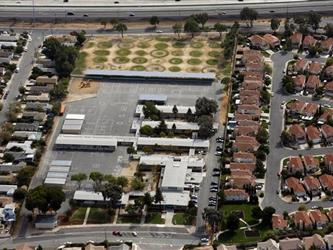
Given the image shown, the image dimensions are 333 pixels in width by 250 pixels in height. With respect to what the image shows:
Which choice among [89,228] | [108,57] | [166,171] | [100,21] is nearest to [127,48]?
[108,57]

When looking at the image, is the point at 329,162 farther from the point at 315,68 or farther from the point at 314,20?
the point at 314,20

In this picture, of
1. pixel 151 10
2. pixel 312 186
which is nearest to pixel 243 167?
pixel 312 186

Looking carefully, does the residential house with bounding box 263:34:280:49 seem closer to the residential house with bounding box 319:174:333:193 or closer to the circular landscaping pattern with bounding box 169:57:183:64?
the circular landscaping pattern with bounding box 169:57:183:64

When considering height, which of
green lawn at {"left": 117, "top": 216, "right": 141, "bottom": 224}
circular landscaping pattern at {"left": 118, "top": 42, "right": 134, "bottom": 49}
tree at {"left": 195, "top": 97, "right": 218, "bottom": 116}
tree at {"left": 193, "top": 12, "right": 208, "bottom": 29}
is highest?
tree at {"left": 193, "top": 12, "right": 208, "bottom": 29}

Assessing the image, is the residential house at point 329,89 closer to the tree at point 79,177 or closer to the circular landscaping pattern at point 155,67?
the circular landscaping pattern at point 155,67

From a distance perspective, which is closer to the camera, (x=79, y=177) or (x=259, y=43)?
(x=79, y=177)

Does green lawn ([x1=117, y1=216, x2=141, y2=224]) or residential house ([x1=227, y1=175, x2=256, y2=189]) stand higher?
residential house ([x1=227, y1=175, x2=256, y2=189])

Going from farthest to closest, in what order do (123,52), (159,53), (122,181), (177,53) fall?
(123,52) → (159,53) → (177,53) → (122,181)

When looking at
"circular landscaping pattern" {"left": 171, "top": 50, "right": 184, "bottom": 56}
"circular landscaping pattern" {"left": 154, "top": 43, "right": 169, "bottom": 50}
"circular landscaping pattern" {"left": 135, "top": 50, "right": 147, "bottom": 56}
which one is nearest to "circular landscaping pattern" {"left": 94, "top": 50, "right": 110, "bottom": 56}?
"circular landscaping pattern" {"left": 135, "top": 50, "right": 147, "bottom": 56}
